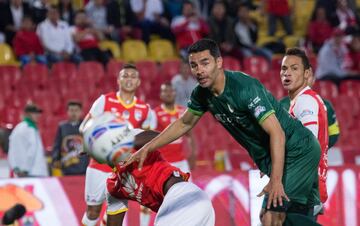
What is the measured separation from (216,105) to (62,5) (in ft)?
40.3

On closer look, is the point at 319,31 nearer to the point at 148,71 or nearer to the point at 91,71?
the point at 148,71

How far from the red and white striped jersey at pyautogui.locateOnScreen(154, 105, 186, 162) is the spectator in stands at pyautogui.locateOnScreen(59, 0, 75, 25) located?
5768 millimetres

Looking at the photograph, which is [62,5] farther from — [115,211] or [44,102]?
[115,211]

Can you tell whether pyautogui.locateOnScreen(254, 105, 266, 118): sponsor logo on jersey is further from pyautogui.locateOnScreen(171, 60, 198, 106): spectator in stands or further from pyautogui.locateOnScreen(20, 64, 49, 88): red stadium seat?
pyautogui.locateOnScreen(20, 64, 49, 88): red stadium seat

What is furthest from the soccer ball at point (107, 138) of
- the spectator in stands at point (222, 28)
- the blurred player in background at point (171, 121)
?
the spectator in stands at point (222, 28)

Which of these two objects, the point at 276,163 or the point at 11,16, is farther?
the point at 11,16

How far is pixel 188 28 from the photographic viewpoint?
1933cm

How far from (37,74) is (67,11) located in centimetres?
206

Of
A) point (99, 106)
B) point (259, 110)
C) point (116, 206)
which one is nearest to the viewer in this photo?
point (259, 110)

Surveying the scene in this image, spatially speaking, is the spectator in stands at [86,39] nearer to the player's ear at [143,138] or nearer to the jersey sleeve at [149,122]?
the jersey sleeve at [149,122]

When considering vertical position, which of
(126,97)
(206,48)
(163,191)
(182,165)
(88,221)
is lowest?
(88,221)

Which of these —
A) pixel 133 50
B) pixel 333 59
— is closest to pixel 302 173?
pixel 333 59

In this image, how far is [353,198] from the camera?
1165cm

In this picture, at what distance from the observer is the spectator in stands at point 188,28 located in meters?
19.3
